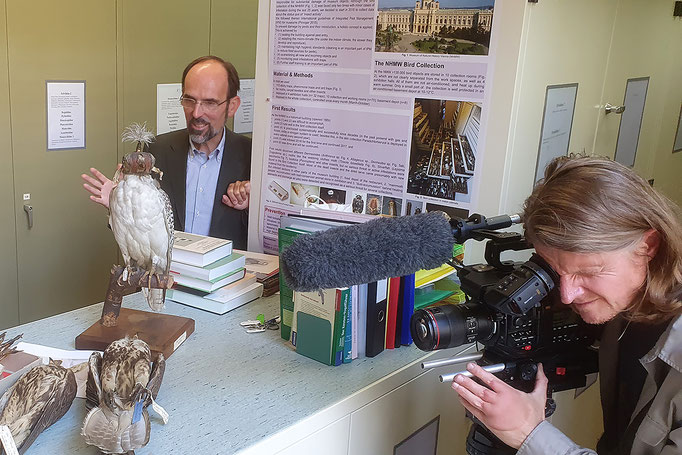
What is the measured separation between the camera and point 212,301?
176 centimetres

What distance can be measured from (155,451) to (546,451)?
696 mm

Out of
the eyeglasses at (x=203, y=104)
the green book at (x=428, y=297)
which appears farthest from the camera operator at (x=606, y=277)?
the eyeglasses at (x=203, y=104)

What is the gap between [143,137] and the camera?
4.81ft

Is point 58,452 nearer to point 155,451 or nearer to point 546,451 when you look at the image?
point 155,451

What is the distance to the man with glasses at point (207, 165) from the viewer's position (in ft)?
8.25

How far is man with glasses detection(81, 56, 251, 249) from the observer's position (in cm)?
251

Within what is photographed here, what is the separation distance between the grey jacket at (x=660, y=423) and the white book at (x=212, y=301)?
94cm

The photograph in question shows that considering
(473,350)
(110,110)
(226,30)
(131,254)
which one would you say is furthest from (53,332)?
(226,30)

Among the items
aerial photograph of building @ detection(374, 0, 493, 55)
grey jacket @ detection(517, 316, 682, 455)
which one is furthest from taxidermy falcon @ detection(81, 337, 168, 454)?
aerial photograph of building @ detection(374, 0, 493, 55)

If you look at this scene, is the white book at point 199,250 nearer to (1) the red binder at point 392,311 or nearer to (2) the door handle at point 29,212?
(1) the red binder at point 392,311

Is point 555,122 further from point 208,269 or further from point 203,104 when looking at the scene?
point 203,104

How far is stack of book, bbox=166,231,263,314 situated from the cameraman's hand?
84 centimetres

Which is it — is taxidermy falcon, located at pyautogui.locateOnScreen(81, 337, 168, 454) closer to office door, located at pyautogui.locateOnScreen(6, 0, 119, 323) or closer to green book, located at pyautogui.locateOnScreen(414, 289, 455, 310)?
green book, located at pyautogui.locateOnScreen(414, 289, 455, 310)

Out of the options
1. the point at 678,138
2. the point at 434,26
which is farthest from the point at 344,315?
the point at 678,138
